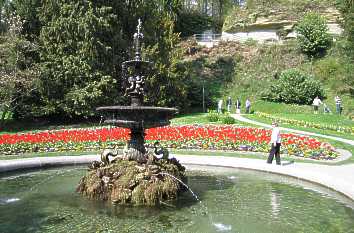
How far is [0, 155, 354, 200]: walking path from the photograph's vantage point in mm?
10426

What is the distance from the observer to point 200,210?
29.0 feet

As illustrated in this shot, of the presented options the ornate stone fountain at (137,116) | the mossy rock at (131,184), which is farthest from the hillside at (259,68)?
the mossy rock at (131,184)

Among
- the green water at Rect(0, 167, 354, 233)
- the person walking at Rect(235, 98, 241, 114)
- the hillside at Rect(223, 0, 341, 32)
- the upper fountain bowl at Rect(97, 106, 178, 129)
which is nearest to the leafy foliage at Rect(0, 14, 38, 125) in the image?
the person walking at Rect(235, 98, 241, 114)

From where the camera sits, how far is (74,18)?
30.8 m

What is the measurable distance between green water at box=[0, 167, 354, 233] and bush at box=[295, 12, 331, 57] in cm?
3440

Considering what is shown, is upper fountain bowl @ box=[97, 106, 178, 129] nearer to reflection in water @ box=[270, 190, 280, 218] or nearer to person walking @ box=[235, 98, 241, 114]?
reflection in water @ box=[270, 190, 280, 218]

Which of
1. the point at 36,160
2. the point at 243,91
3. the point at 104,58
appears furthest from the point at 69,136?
the point at 243,91

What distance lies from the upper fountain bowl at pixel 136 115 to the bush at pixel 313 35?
119ft

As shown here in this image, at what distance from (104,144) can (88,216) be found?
33.8ft

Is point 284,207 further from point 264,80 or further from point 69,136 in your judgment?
point 264,80

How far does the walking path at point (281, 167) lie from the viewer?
10426 mm

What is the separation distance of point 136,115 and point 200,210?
2549 mm

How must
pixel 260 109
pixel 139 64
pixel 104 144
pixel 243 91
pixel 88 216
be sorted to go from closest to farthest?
pixel 88 216 < pixel 139 64 < pixel 104 144 < pixel 260 109 < pixel 243 91

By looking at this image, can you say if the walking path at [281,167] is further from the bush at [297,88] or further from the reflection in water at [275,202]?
the bush at [297,88]
